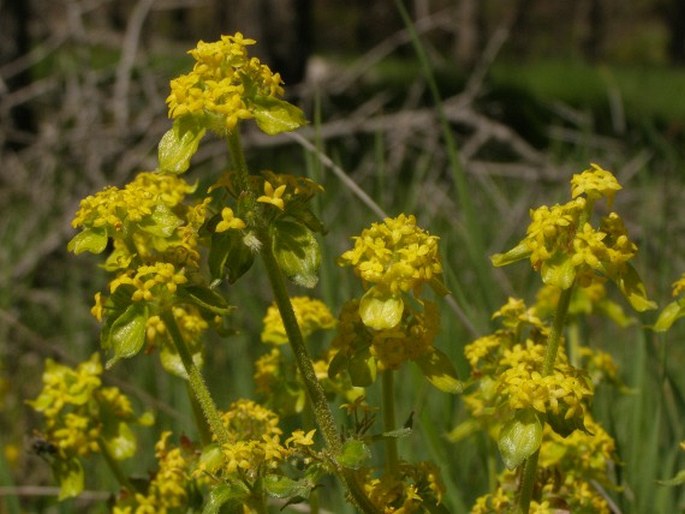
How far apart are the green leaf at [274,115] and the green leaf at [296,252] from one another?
0.26 feet

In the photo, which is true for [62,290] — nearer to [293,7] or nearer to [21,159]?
[21,159]

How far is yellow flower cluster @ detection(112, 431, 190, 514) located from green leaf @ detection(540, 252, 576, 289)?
42cm

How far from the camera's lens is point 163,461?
1139 mm

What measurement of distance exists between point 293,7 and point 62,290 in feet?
6.93

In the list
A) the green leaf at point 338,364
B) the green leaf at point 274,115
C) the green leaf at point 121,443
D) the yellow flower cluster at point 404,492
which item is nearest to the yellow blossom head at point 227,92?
the green leaf at point 274,115

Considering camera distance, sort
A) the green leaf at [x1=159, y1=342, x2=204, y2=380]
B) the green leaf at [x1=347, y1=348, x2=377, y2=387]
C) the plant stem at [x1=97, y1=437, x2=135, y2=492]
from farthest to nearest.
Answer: the plant stem at [x1=97, y1=437, x2=135, y2=492]
the green leaf at [x1=159, y1=342, x2=204, y2=380]
the green leaf at [x1=347, y1=348, x2=377, y2=387]

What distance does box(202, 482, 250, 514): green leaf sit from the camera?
0.88 m

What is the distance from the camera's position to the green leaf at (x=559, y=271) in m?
0.88

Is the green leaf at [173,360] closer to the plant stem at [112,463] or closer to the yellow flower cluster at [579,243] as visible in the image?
the plant stem at [112,463]

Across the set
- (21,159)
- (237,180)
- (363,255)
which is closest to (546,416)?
(363,255)

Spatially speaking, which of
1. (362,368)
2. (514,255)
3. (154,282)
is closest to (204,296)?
(154,282)

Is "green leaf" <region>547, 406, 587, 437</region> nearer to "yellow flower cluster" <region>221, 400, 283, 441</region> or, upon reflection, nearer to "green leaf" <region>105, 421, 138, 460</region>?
"yellow flower cluster" <region>221, 400, 283, 441</region>

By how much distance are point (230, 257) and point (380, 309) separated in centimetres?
13

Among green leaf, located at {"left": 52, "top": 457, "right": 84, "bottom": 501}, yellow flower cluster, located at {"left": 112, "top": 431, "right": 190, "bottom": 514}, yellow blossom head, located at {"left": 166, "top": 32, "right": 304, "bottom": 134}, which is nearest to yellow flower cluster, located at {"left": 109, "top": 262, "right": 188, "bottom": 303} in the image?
yellow blossom head, located at {"left": 166, "top": 32, "right": 304, "bottom": 134}
